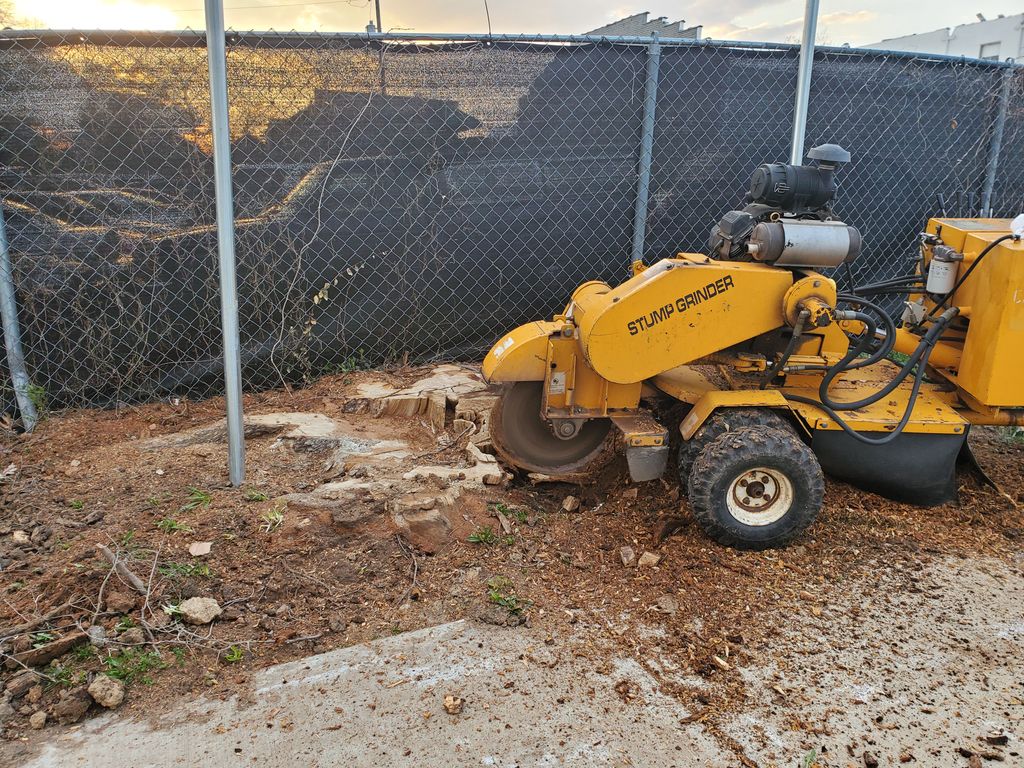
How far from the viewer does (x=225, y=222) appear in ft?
11.8

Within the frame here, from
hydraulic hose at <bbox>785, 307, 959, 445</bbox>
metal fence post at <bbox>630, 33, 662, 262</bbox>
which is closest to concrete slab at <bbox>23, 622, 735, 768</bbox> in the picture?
hydraulic hose at <bbox>785, 307, 959, 445</bbox>

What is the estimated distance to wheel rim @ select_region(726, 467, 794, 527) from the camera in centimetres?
373

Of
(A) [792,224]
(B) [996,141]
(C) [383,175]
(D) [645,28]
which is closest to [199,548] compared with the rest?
(C) [383,175]

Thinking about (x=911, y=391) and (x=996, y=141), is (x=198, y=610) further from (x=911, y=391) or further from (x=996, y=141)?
(x=996, y=141)

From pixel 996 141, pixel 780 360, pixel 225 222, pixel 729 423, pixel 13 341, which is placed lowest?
pixel 729 423

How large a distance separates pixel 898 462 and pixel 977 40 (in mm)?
21958

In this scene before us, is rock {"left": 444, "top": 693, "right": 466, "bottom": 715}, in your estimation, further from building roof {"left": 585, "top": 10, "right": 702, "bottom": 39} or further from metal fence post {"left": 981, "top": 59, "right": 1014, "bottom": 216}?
building roof {"left": 585, "top": 10, "right": 702, "bottom": 39}

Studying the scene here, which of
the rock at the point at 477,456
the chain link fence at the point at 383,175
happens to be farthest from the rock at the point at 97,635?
the chain link fence at the point at 383,175

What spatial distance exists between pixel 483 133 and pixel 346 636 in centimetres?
345

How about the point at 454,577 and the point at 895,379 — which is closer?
the point at 454,577

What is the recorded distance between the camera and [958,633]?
322 cm

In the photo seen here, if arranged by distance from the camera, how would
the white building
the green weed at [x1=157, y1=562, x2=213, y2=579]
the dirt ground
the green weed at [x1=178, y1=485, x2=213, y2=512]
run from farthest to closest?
the white building < the green weed at [x1=178, y1=485, x2=213, y2=512] < the green weed at [x1=157, y1=562, x2=213, y2=579] < the dirt ground

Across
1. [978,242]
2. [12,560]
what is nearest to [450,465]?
[12,560]

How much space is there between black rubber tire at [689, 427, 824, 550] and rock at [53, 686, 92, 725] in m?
2.56
